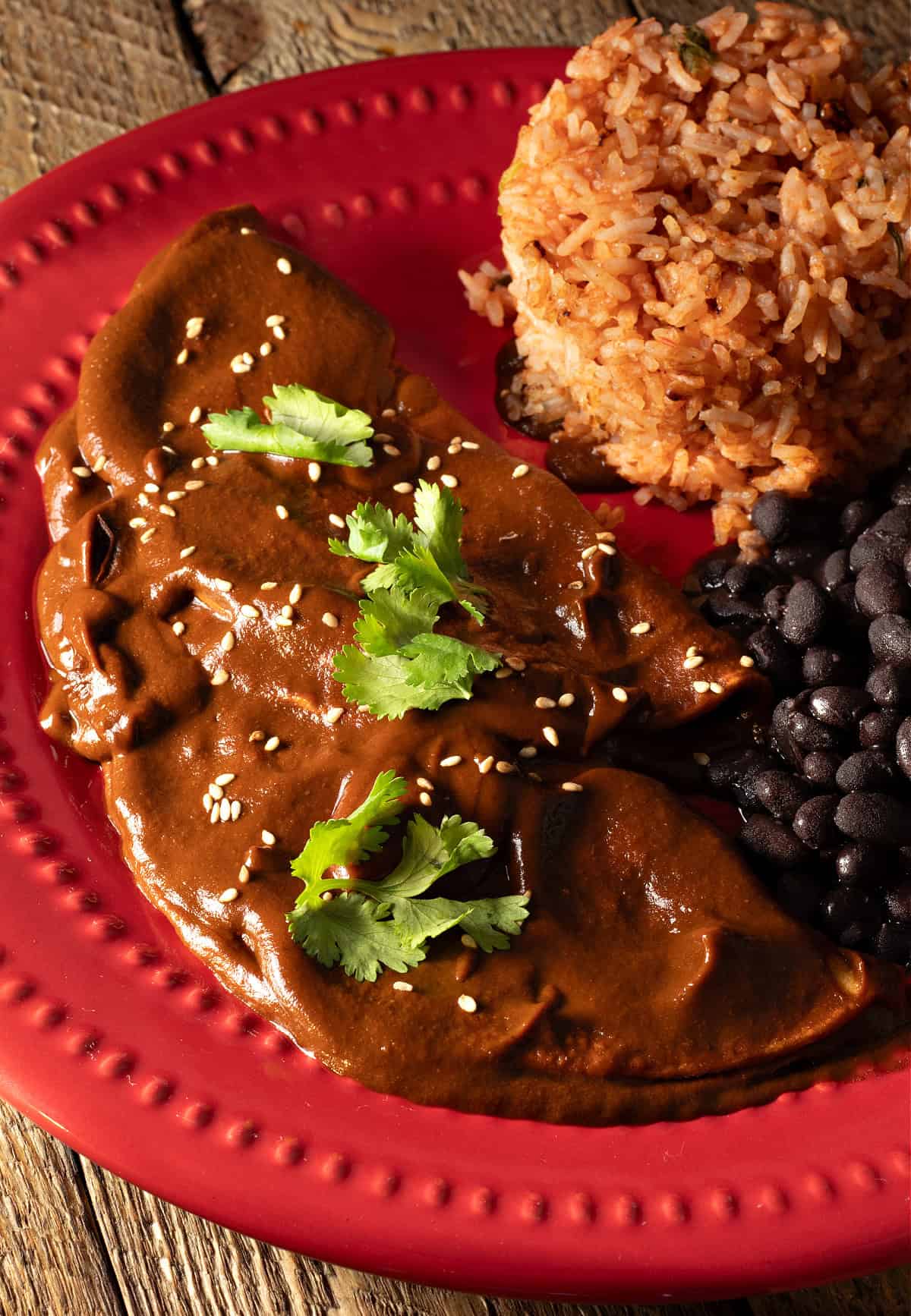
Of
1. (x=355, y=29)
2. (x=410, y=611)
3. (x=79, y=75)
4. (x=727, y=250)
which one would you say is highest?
(x=79, y=75)

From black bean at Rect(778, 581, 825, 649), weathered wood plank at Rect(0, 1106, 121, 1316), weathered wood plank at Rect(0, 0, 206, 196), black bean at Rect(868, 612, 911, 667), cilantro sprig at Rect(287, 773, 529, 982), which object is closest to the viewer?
cilantro sprig at Rect(287, 773, 529, 982)

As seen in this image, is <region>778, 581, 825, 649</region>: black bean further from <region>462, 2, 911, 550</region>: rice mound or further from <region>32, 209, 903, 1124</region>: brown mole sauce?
<region>462, 2, 911, 550</region>: rice mound

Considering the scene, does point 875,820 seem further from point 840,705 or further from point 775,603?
point 775,603

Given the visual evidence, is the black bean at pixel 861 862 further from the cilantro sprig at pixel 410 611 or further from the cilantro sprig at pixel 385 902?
the cilantro sprig at pixel 410 611

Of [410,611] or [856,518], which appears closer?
[410,611]

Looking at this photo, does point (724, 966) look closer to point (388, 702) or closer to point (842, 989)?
point (842, 989)

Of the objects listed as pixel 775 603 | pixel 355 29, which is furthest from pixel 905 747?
pixel 355 29

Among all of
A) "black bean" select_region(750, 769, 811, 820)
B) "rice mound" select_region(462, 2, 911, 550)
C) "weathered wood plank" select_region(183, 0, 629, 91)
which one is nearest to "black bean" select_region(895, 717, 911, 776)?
"black bean" select_region(750, 769, 811, 820)
